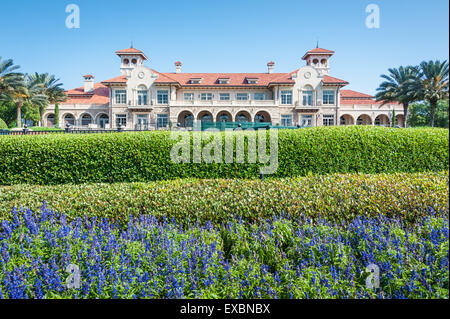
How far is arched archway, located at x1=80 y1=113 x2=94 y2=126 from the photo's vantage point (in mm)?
39594

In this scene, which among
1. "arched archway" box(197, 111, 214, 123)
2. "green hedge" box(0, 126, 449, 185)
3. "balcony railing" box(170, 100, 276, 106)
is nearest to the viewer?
"green hedge" box(0, 126, 449, 185)

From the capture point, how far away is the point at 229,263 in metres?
2.80

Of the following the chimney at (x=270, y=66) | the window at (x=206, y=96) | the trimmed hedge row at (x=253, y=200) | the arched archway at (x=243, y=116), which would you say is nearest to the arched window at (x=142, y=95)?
the window at (x=206, y=96)

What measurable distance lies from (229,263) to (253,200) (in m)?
1.57

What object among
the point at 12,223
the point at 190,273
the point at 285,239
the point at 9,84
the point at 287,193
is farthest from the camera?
the point at 9,84

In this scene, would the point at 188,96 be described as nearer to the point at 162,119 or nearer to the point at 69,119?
the point at 162,119

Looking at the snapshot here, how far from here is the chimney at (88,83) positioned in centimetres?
4223

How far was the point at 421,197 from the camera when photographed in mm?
4207

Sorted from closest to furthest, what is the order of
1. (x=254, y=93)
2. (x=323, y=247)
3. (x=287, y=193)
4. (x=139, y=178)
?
(x=323, y=247)
(x=287, y=193)
(x=139, y=178)
(x=254, y=93)

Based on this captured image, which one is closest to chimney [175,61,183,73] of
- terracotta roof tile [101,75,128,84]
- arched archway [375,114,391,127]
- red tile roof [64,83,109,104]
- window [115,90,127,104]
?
terracotta roof tile [101,75,128,84]

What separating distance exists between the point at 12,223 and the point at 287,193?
4396 mm

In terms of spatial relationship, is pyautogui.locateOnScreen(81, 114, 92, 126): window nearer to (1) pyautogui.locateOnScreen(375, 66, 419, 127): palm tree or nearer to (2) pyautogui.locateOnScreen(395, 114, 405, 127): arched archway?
(1) pyautogui.locateOnScreen(375, 66, 419, 127): palm tree
